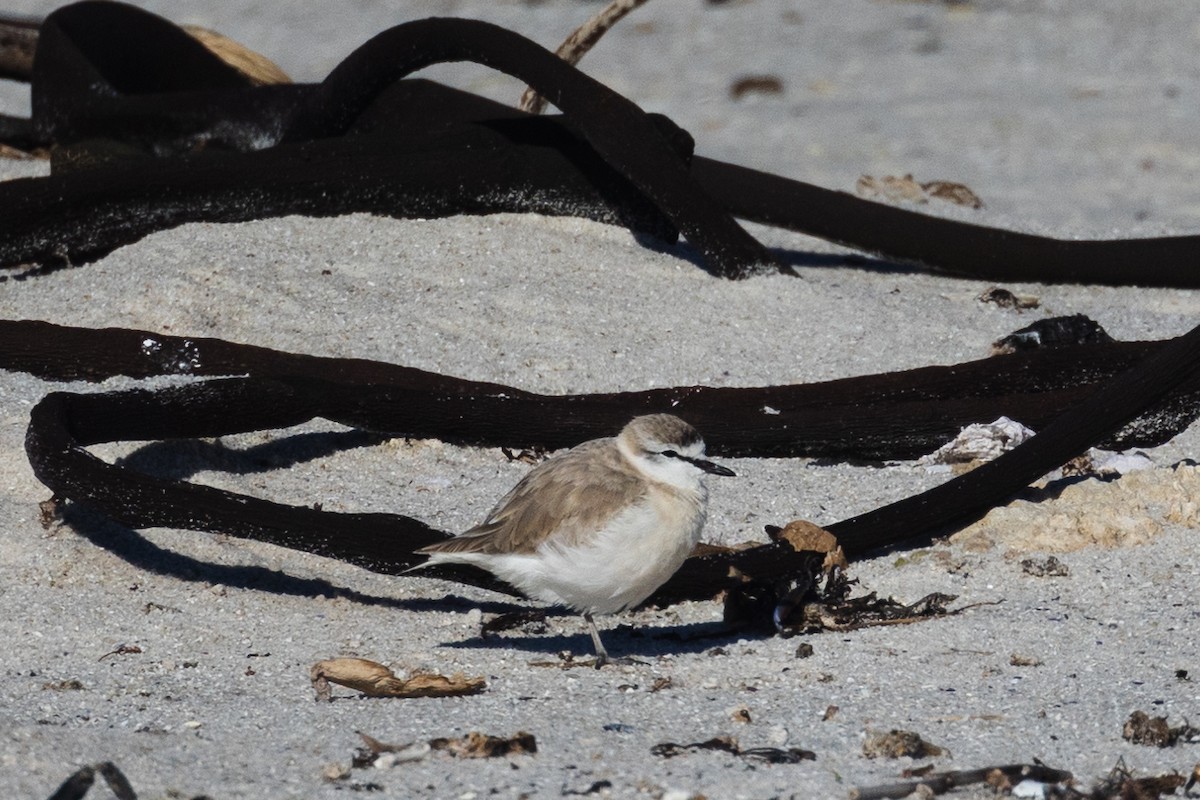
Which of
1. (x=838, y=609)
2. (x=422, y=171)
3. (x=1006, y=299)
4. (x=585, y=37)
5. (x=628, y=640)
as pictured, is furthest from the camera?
(x=585, y=37)

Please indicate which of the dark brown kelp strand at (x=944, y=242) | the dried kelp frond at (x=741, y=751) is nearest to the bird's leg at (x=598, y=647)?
the dried kelp frond at (x=741, y=751)

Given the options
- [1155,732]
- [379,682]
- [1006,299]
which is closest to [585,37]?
[1006,299]

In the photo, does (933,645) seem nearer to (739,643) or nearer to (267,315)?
(739,643)

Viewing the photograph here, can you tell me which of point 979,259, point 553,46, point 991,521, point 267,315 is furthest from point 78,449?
point 553,46

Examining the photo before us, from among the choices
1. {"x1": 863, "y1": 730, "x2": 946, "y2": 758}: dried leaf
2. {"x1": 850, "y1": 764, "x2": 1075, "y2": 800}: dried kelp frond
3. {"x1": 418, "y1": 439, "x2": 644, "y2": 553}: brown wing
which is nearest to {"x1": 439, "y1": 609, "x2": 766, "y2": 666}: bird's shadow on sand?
{"x1": 418, "y1": 439, "x2": 644, "y2": 553}: brown wing

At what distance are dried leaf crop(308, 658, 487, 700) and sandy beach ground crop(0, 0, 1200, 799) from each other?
42 mm

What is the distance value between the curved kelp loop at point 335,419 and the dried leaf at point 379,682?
492 mm

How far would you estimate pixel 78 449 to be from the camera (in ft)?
15.3

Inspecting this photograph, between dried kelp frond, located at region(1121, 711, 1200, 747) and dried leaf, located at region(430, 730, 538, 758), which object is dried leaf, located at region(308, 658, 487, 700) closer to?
dried leaf, located at region(430, 730, 538, 758)

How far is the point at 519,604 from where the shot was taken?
16.7 ft

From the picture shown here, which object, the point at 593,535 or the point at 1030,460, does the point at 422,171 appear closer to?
the point at 593,535

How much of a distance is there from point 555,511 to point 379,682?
75cm

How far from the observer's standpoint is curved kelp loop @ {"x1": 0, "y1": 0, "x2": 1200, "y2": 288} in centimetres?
685

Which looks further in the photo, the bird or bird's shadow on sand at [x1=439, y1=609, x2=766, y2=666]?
bird's shadow on sand at [x1=439, y1=609, x2=766, y2=666]
